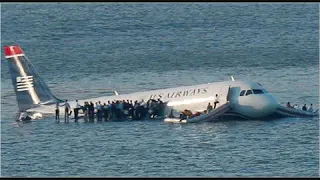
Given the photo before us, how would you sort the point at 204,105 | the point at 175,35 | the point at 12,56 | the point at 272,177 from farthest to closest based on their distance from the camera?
the point at 175,35, the point at 12,56, the point at 204,105, the point at 272,177

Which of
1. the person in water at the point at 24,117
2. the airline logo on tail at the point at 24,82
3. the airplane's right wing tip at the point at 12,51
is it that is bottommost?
the person in water at the point at 24,117

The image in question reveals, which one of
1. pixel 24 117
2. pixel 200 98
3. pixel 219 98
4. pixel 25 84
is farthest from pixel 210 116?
pixel 25 84

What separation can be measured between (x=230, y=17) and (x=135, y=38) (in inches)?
1194

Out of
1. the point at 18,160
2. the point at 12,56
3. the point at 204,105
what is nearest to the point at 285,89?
the point at 204,105

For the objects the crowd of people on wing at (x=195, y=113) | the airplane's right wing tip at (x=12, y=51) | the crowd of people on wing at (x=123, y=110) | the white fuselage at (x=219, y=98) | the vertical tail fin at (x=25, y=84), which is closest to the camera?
the white fuselage at (x=219, y=98)

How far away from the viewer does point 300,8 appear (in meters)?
196

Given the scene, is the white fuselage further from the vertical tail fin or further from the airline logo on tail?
the airline logo on tail

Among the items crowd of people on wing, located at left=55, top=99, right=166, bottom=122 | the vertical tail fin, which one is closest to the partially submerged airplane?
the vertical tail fin

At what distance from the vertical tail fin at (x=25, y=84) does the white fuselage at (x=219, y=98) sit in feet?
19.7

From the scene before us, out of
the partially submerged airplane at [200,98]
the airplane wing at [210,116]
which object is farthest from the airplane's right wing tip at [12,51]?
the airplane wing at [210,116]

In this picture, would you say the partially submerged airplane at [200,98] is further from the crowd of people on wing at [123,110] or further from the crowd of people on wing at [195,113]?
the crowd of people on wing at [123,110]

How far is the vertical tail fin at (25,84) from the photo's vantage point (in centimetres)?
A: 10612

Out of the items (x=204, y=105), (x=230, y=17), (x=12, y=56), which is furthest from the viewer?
(x=230, y=17)

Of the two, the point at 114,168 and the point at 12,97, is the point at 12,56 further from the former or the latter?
the point at 114,168
